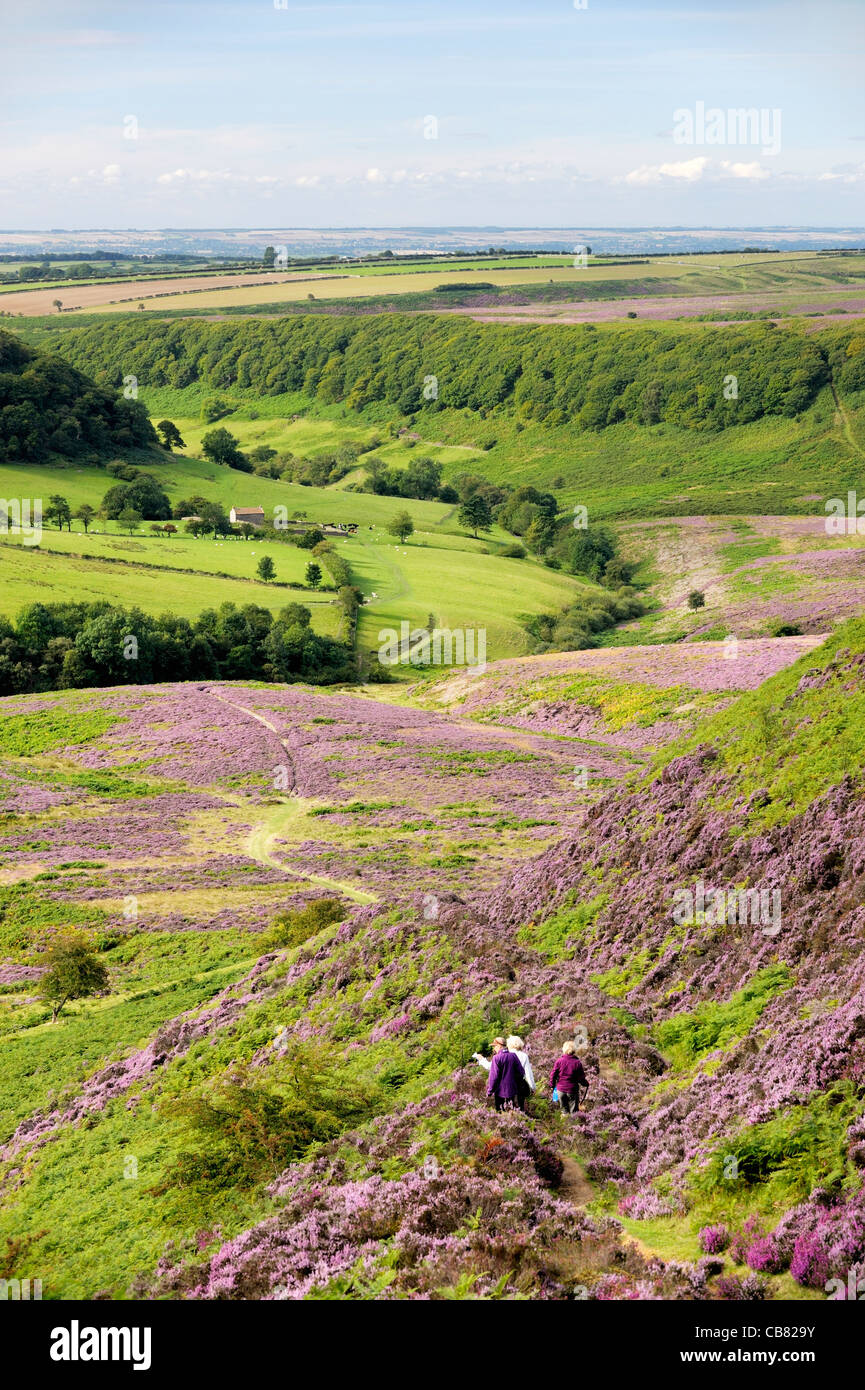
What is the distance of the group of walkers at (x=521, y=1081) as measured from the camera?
17188mm

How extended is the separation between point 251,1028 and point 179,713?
4466 cm

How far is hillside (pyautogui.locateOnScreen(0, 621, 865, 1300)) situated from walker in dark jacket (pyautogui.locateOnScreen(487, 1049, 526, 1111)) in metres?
0.44

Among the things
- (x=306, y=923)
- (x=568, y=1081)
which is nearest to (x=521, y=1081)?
(x=568, y=1081)

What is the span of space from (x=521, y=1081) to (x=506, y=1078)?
0.28 m

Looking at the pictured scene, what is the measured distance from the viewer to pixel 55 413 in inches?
6220

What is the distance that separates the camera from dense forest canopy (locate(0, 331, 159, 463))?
150625 mm

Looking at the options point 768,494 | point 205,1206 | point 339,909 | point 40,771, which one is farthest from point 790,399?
point 205,1206

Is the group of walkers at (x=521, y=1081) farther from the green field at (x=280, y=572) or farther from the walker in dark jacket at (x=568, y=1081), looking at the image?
the green field at (x=280, y=572)

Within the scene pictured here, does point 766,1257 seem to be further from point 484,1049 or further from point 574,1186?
point 484,1049

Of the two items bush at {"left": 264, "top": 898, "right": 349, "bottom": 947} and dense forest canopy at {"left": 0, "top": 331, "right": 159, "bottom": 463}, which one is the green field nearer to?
dense forest canopy at {"left": 0, "top": 331, "right": 159, "bottom": 463}

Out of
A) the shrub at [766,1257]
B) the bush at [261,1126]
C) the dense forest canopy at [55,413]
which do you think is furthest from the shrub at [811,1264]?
the dense forest canopy at [55,413]
